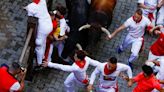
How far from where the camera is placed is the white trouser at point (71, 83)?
9.51 m

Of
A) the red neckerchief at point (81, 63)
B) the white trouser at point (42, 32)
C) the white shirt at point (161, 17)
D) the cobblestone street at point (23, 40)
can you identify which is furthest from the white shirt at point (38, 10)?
the white shirt at point (161, 17)

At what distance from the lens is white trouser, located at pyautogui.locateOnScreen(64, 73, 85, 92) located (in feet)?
31.2

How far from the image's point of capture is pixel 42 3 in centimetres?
961

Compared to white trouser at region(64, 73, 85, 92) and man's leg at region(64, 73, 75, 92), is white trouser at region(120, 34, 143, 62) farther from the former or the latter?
man's leg at region(64, 73, 75, 92)

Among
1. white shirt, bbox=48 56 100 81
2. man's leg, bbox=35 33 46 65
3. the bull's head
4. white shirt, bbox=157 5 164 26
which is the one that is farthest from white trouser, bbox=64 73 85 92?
white shirt, bbox=157 5 164 26

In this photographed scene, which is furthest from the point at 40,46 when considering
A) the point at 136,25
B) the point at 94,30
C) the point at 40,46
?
the point at 136,25

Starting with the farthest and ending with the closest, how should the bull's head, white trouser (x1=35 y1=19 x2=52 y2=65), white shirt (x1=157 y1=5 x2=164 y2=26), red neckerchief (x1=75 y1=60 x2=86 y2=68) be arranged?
white shirt (x1=157 y1=5 x2=164 y2=26)
the bull's head
white trouser (x1=35 y1=19 x2=52 y2=65)
red neckerchief (x1=75 y1=60 x2=86 y2=68)

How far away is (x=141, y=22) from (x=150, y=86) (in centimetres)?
219

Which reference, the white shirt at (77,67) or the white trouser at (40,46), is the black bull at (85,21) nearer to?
the white trouser at (40,46)

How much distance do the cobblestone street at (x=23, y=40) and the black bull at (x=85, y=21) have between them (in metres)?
0.62

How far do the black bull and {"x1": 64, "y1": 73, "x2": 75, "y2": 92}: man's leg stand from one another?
3.90 feet

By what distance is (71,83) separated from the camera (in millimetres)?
9641

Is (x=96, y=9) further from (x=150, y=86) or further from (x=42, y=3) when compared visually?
(x=150, y=86)

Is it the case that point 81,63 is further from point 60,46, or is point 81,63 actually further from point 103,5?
point 103,5
